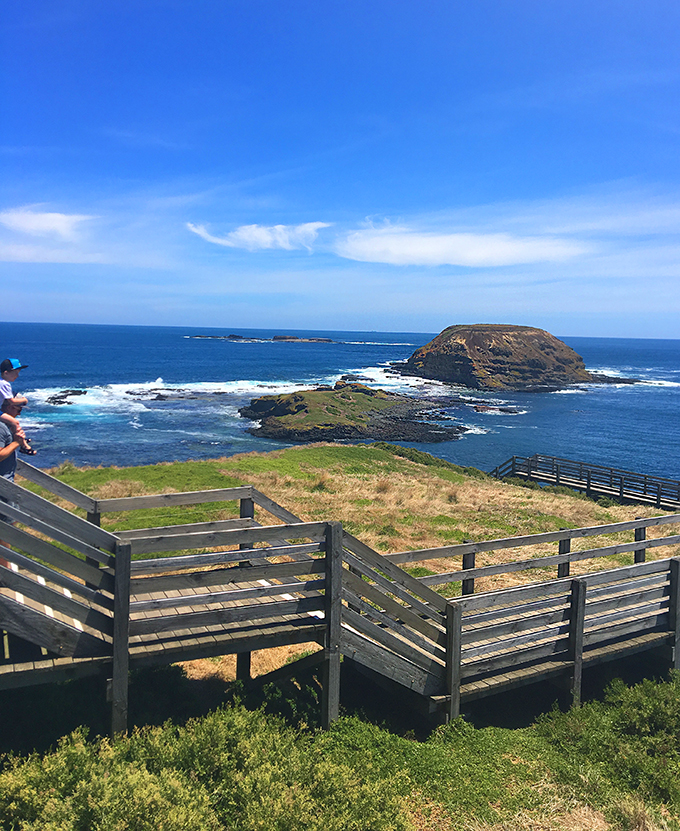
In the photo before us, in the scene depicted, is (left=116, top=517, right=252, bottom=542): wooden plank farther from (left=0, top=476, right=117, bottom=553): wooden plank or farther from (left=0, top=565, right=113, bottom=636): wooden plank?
(left=0, top=565, right=113, bottom=636): wooden plank

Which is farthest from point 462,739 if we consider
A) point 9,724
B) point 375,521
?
point 375,521

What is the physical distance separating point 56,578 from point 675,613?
8.72 metres

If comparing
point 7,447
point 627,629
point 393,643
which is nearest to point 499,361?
point 627,629

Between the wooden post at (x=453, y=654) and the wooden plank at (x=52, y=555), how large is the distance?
3.98 metres

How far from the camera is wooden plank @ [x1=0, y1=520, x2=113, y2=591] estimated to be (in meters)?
5.34

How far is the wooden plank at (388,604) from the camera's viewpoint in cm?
691

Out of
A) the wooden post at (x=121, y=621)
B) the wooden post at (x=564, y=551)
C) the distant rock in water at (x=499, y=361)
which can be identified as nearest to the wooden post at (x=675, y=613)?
the wooden post at (x=564, y=551)

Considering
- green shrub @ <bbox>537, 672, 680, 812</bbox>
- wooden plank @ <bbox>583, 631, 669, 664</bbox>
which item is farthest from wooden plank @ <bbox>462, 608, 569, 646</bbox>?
green shrub @ <bbox>537, 672, 680, 812</bbox>

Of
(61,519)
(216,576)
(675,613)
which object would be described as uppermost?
(61,519)

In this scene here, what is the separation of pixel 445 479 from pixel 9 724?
2319cm

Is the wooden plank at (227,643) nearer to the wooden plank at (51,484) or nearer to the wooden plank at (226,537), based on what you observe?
the wooden plank at (226,537)

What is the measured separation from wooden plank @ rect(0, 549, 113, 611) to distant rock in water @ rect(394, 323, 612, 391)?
340ft

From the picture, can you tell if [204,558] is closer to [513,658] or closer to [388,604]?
[388,604]

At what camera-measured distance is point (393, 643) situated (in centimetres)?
706
